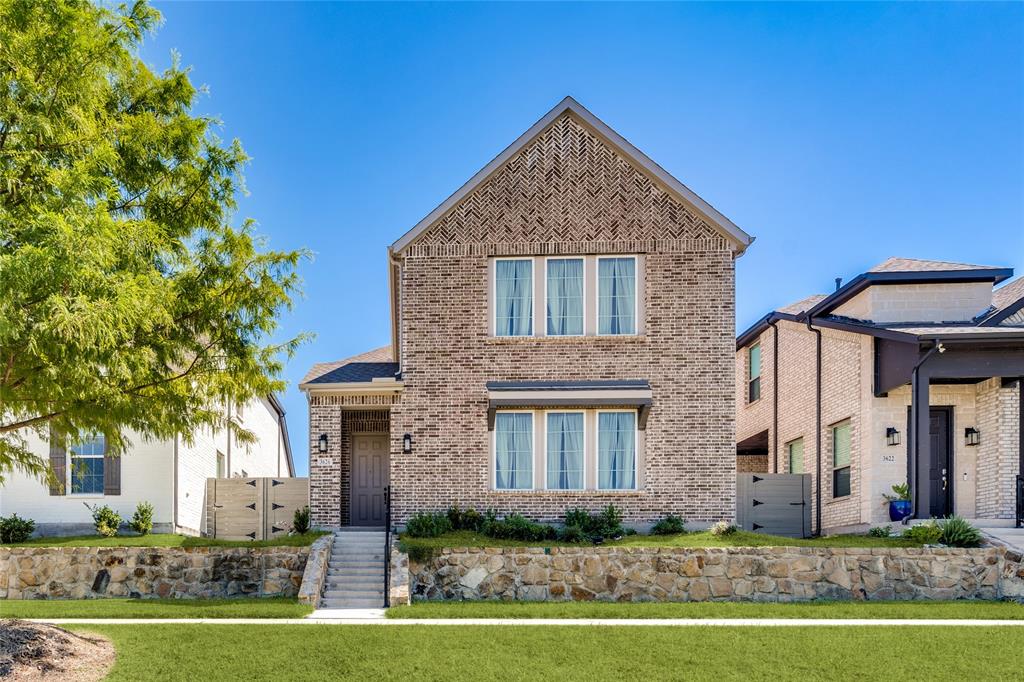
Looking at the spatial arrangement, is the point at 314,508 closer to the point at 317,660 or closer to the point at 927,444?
the point at 317,660

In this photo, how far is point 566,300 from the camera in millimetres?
19828

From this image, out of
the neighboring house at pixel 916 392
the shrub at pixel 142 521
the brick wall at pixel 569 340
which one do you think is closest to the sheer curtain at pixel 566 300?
the brick wall at pixel 569 340

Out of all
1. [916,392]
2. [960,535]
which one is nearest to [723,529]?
[960,535]

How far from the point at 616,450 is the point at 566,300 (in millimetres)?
3160

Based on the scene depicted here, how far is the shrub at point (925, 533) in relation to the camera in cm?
1706

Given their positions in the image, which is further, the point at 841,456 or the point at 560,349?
the point at 841,456

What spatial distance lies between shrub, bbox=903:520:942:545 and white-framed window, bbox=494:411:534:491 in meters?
7.00

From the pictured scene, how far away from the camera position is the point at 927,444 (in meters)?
19.3

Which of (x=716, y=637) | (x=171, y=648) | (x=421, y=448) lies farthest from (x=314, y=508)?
(x=716, y=637)

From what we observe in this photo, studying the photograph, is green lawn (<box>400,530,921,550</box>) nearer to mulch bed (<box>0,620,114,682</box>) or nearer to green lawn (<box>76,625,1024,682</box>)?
green lawn (<box>76,625,1024,682</box>)

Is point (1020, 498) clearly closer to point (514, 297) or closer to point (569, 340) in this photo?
point (569, 340)

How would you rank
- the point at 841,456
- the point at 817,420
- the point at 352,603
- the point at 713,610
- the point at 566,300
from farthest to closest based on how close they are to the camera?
1. the point at 817,420
2. the point at 841,456
3. the point at 566,300
4. the point at 352,603
5. the point at 713,610

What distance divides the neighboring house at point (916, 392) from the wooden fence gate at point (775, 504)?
0.39 metres

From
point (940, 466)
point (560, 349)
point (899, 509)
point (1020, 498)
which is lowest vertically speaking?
point (899, 509)
